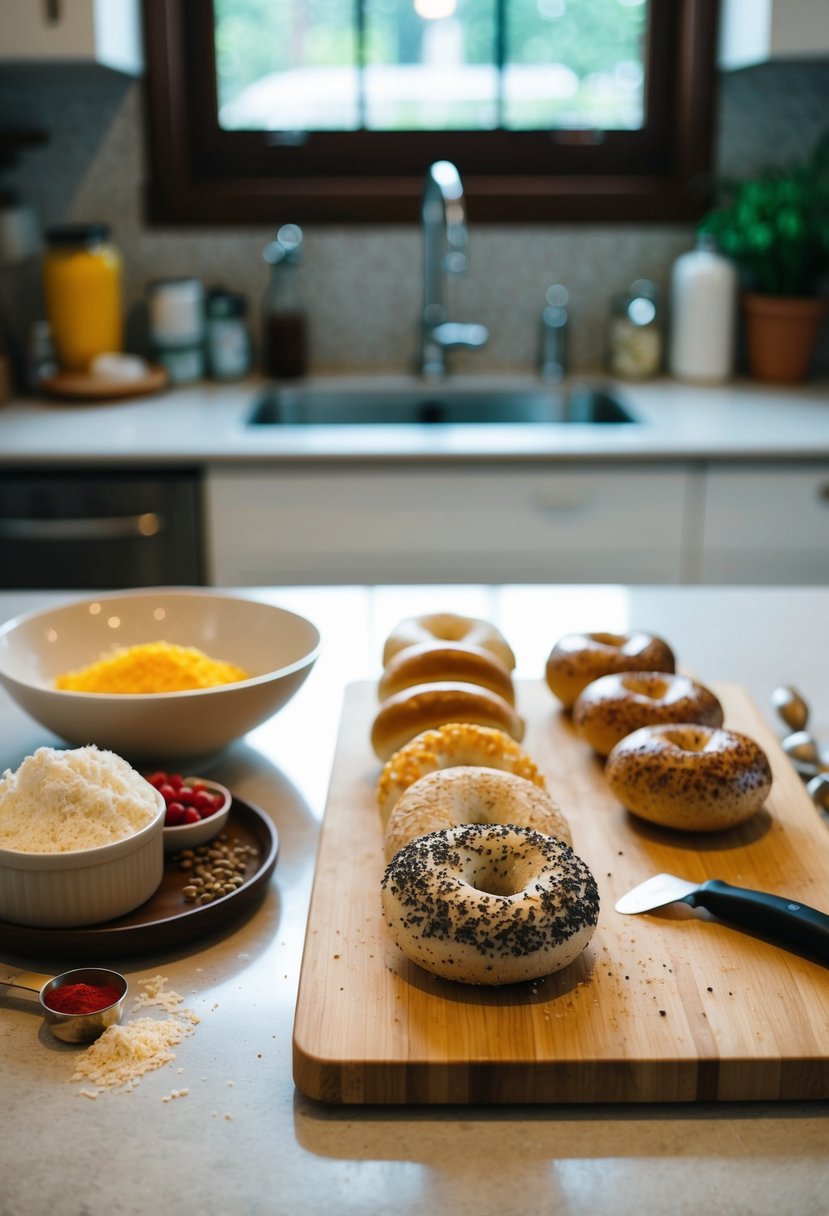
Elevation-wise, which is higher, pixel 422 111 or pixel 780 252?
pixel 422 111

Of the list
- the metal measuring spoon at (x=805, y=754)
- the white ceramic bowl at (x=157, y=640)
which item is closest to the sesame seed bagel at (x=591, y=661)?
the metal measuring spoon at (x=805, y=754)

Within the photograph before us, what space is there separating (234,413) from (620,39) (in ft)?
4.17

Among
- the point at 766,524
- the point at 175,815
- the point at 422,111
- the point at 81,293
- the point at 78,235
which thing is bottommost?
the point at 766,524

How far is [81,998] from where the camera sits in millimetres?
832

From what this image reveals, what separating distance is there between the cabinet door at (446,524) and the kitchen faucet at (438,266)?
0.48m

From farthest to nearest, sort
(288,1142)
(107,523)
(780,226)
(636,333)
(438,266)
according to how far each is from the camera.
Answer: (636,333) < (438,266) < (780,226) < (107,523) < (288,1142)

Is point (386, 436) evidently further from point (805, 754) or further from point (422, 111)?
point (805, 754)

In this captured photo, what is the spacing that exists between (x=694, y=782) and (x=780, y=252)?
2025 mm

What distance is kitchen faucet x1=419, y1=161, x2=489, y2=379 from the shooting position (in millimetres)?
2697

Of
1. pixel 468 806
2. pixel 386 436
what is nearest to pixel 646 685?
pixel 468 806

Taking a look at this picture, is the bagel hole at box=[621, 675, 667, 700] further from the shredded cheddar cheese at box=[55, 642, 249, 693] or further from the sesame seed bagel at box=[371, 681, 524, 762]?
the shredded cheddar cheese at box=[55, 642, 249, 693]

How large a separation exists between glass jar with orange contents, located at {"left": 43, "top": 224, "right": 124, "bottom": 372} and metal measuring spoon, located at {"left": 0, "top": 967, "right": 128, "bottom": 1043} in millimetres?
2177

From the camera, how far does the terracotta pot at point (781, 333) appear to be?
283 cm

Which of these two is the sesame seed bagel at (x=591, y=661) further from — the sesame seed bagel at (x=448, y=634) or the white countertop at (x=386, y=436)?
the white countertop at (x=386, y=436)
